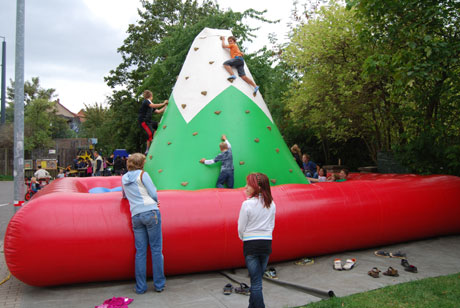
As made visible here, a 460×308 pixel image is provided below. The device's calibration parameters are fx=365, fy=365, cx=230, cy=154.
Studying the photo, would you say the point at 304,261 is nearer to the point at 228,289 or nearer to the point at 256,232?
the point at 228,289

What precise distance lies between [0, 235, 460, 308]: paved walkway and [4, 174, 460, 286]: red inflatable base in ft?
0.45

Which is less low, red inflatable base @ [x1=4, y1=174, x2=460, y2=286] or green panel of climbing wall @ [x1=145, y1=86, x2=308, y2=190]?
green panel of climbing wall @ [x1=145, y1=86, x2=308, y2=190]

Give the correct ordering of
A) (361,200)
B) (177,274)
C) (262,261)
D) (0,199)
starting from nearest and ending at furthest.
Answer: (262,261)
(177,274)
(361,200)
(0,199)

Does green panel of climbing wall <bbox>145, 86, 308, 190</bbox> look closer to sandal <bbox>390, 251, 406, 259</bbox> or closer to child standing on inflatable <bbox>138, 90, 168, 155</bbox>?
child standing on inflatable <bbox>138, 90, 168, 155</bbox>

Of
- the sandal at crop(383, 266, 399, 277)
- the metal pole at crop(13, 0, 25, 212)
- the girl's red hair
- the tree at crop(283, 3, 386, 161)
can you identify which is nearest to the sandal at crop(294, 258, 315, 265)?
the sandal at crop(383, 266, 399, 277)

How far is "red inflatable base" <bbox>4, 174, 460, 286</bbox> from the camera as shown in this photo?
380cm

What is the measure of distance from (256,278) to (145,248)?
1393 mm

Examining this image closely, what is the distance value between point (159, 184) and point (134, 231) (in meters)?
1.61

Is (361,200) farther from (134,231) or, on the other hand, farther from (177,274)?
(134,231)

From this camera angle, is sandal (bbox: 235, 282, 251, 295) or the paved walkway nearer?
the paved walkway

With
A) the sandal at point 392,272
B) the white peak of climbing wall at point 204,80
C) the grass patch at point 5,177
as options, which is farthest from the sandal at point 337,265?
the grass patch at point 5,177

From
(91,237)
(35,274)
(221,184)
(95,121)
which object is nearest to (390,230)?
(221,184)

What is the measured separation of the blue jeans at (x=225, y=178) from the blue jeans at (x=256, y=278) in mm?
2269

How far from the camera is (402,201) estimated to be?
5531mm
